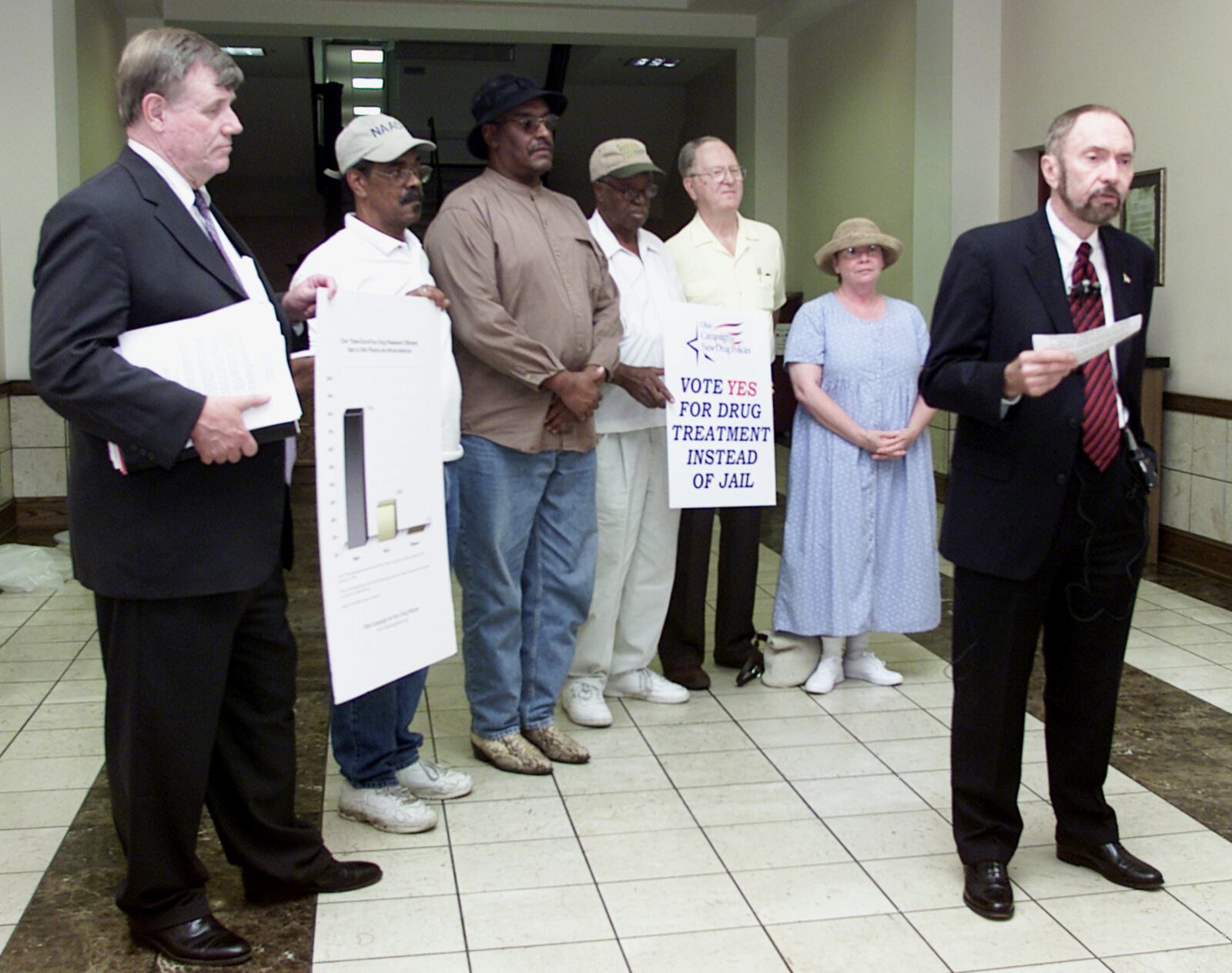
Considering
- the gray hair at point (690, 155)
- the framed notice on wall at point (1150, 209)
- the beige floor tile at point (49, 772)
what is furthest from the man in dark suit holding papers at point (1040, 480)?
the framed notice on wall at point (1150, 209)

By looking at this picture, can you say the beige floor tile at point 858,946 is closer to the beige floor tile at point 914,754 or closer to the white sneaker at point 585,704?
the beige floor tile at point 914,754

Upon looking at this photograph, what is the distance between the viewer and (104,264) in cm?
219

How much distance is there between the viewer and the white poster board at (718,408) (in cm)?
391

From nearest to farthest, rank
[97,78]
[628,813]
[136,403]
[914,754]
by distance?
[136,403] → [628,813] → [914,754] → [97,78]

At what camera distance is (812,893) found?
108 inches

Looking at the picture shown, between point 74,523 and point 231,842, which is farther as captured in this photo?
point 231,842

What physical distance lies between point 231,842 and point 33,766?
1.21 metres

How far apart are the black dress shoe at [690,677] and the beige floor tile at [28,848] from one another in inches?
71.4

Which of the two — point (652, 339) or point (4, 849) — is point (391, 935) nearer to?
point (4, 849)

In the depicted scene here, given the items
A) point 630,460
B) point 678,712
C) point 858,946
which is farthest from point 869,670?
point 858,946

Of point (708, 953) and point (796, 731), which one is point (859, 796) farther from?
point (708, 953)

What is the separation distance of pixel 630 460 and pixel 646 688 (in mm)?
A: 711

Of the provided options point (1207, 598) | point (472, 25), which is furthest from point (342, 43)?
point (1207, 598)

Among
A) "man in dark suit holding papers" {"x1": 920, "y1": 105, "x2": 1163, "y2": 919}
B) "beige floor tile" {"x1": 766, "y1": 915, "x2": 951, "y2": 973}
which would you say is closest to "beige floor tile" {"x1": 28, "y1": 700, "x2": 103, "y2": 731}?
"beige floor tile" {"x1": 766, "y1": 915, "x2": 951, "y2": 973}
